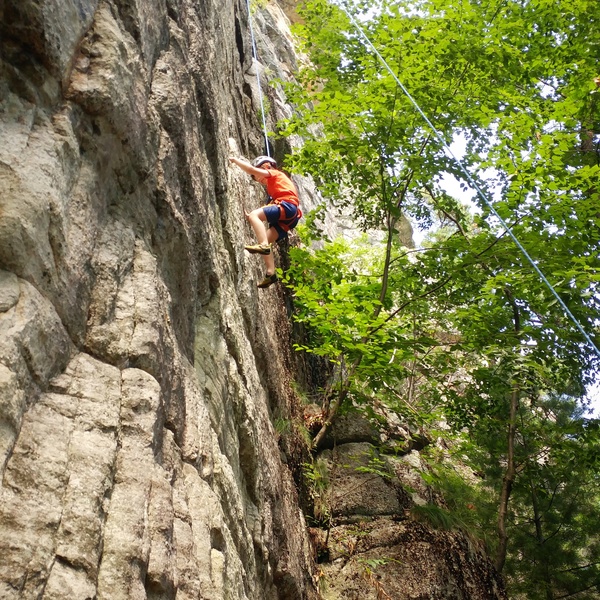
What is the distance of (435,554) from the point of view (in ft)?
30.2

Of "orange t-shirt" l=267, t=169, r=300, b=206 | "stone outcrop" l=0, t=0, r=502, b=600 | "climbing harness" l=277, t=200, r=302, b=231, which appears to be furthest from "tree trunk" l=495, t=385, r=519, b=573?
→ "orange t-shirt" l=267, t=169, r=300, b=206

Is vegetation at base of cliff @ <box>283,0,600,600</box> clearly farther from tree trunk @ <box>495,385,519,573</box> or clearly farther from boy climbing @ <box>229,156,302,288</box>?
boy climbing @ <box>229,156,302,288</box>

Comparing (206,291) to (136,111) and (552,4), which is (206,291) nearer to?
(136,111)

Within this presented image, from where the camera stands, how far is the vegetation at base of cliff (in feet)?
27.8

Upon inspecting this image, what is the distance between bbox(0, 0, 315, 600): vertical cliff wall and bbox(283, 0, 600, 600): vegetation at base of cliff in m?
3.69

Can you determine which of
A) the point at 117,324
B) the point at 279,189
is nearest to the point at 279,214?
the point at 279,189

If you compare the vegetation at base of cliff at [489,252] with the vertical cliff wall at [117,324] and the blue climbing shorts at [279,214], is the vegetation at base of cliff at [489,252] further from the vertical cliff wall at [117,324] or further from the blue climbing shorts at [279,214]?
the vertical cliff wall at [117,324]

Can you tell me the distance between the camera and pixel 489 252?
850cm

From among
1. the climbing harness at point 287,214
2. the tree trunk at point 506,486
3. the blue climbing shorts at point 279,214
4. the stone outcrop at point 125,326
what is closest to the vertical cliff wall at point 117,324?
the stone outcrop at point 125,326

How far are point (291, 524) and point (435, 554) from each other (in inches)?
119

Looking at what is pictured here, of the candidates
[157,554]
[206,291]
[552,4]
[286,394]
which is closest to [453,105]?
[552,4]

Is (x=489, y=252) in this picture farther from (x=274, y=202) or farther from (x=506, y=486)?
(x=506, y=486)

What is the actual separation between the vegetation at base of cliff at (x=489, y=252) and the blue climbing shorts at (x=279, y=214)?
69.4 inches

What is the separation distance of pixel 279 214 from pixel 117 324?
3.86m
